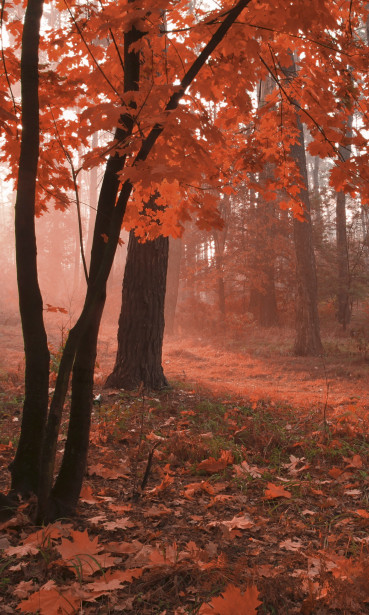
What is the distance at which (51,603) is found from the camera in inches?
67.2

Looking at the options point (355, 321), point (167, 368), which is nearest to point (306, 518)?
point (167, 368)

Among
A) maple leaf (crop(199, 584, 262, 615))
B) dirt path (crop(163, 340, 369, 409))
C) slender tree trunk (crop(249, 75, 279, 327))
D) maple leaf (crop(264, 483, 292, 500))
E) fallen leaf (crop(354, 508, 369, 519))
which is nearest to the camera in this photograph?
maple leaf (crop(199, 584, 262, 615))

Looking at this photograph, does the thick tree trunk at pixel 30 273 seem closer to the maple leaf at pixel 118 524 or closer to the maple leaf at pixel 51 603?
the maple leaf at pixel 118 524

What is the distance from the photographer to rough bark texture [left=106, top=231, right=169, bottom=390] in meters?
5.90

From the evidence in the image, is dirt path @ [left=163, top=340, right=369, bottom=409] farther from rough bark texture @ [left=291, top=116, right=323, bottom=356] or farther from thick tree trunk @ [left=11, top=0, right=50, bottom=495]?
thick tree trunk @ [left=11, top=0, right=50, bottom=495]

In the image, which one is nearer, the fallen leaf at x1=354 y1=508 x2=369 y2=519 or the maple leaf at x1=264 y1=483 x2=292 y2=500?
the fallen leaf at x1=354 y1=508 x2=369 y2=519

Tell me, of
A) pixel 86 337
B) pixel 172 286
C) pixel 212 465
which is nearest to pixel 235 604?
pixel 86 337

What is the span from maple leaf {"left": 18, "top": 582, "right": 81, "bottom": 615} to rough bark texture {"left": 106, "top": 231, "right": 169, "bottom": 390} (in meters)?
4.09

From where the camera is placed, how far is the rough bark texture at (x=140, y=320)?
5902mm

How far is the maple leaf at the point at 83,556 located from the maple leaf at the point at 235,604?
54 centimetres

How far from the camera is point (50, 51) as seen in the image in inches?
135

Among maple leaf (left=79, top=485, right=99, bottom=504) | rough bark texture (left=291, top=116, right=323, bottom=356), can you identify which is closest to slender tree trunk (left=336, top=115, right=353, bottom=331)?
rough bark texture (left=291, top=116, right=323, bottom=356)

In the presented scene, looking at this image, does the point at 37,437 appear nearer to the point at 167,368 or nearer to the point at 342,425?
the point at 342,425

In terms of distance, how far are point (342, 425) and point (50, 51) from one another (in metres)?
4.16
